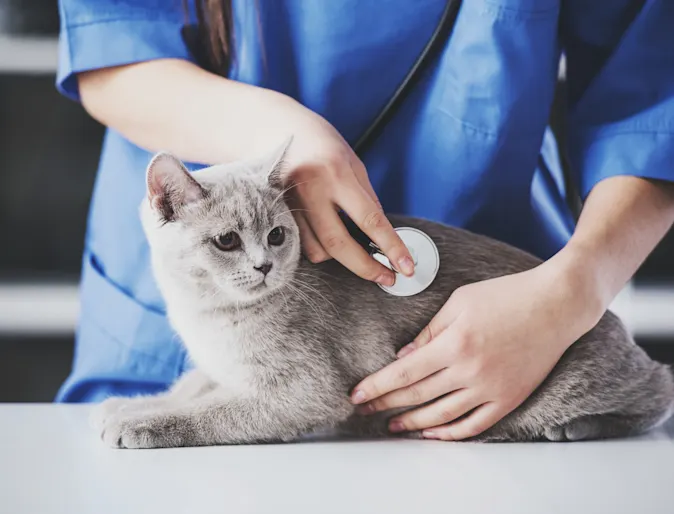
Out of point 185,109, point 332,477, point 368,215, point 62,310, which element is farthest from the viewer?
point 62,310

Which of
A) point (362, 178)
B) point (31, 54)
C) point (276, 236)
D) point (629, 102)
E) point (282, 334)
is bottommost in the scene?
point (31, 54)

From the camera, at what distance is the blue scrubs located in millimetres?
1001

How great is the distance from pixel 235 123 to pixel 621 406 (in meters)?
0.63

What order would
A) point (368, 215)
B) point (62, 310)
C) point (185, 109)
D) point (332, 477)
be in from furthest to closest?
point (62, 310) → point (185, 109) → point (368, 215) → point (332, 477)

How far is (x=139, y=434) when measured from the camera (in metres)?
0.85

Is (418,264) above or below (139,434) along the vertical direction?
above

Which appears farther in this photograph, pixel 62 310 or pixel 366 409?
pixel 62 310

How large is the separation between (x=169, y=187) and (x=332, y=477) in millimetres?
373

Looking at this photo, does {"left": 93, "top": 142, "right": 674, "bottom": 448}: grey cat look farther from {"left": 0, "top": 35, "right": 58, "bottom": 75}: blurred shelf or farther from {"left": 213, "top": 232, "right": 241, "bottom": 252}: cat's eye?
{"left": 0, "top": 35, "right": 58, "bottom": 75}: blurred shelf

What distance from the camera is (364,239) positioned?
0.92m

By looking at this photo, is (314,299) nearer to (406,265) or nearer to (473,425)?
(406,265)

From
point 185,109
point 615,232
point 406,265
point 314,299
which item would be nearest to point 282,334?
point 314,299

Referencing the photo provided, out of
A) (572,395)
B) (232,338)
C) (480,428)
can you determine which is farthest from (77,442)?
(572,395)

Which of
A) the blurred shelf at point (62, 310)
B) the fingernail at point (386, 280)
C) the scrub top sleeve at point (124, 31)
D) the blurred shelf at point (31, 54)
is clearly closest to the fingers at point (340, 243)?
the fingernail at point (386, 280)
